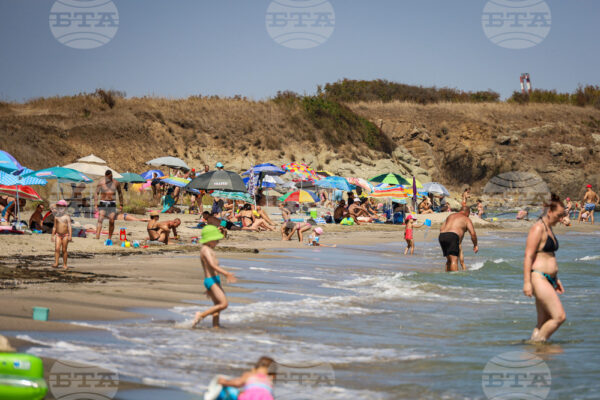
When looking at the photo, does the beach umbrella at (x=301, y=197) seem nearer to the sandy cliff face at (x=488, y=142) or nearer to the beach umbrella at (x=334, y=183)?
the beach umbrella at (x=334, y=183)

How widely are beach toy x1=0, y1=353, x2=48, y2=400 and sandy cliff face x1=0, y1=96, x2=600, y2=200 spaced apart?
90.5ft

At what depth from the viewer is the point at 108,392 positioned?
15.2 feet

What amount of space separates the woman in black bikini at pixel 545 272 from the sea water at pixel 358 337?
30 centimetres

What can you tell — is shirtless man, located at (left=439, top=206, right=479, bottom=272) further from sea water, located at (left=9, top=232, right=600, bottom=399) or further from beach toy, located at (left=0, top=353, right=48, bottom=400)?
beach toy, located at (left=0, top=353, right=48, bottom=400)

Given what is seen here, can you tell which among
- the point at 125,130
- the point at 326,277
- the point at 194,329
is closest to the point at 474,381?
the point at 194,329

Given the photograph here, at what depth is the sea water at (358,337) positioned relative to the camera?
543cm

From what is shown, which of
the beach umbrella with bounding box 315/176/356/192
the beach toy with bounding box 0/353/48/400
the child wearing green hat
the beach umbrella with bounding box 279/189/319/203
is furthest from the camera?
the beach umbrella with bounding box 315/176/356/192

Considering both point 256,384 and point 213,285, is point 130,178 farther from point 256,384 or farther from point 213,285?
point 256,384

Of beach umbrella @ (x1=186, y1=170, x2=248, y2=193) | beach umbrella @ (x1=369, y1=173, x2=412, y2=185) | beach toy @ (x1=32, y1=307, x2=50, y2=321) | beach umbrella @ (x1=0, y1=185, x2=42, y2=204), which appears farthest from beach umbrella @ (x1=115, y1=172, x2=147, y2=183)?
beach toy @ (x1=32, y1=307, x2=50, y2=321)

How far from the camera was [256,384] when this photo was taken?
13.4ft

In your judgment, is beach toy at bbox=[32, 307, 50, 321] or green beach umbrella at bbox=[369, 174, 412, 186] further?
green beach umbrella at bbox=[369, 174, 412, 186]

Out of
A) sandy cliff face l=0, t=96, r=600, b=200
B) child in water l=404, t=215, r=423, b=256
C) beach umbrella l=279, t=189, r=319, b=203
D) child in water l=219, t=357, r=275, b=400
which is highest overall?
sandy cliff face l=0, t=96, r=600, b=200

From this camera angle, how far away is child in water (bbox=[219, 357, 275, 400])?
403 cm

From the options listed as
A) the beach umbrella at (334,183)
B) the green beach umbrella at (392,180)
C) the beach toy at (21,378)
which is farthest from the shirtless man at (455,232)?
the beach umbrella at (334,183)
